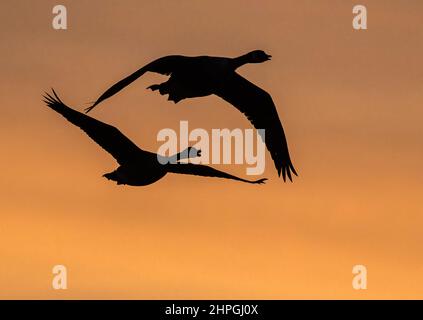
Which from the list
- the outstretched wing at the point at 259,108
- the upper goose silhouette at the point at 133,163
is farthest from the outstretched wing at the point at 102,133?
the outstretched wing at the point at 259,108

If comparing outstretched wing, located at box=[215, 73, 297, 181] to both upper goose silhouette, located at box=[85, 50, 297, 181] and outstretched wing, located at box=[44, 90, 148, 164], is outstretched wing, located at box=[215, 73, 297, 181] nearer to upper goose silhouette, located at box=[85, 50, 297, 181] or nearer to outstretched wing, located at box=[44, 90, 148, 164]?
upper goose silhouette, located at box=[85, 50, 297, 181]

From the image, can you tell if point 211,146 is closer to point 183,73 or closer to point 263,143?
point 263,143

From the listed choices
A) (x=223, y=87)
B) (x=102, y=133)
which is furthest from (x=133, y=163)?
(x=223, y=87)

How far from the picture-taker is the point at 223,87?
18.6 metres

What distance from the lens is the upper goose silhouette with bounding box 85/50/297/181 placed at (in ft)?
55.0

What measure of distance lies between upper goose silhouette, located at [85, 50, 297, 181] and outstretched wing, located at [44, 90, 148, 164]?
0.27 m

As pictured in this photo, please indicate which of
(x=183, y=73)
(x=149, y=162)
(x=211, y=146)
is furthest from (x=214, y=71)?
(x=211, y=146)

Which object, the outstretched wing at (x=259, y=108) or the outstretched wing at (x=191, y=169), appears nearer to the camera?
the outstretched wing at (x=191, y=169)

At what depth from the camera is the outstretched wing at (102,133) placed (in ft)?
53.9

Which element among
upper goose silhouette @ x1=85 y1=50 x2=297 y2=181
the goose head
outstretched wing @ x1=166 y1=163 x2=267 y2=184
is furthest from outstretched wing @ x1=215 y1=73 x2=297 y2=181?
outstretched wing @ x1=166 y1=163 x2=267 y2=184

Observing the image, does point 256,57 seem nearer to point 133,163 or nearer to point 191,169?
point 191,169

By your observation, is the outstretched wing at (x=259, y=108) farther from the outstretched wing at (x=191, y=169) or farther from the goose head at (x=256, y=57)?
the outstretched wing at (x=191, y=169)
